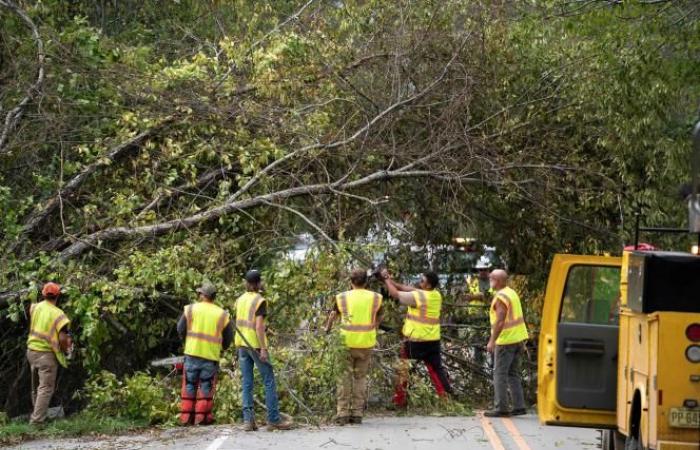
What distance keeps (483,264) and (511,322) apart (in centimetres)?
310

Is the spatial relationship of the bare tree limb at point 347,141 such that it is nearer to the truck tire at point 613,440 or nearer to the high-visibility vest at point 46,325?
the high-visibility vest at point 46,325

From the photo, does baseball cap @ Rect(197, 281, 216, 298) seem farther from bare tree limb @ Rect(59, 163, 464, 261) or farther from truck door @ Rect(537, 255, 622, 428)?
truck door @ Rect(537, 255, 622, 428)

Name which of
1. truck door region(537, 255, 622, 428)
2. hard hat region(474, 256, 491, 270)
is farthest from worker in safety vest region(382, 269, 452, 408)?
truck door region(537, 255, 622, 428)

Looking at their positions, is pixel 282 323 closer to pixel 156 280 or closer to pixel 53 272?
pixel 156 280

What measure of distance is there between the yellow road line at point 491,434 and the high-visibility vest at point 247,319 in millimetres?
2556

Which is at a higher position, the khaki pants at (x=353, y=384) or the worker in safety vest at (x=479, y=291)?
the worker in safety vest at (x=479, y=291)

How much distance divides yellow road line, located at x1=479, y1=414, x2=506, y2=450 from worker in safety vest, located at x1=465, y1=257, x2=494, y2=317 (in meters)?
2.58

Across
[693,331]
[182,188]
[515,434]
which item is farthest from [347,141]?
[693,331]

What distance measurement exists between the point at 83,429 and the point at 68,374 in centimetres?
383

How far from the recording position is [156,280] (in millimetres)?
13758

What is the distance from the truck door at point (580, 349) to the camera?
9664mm

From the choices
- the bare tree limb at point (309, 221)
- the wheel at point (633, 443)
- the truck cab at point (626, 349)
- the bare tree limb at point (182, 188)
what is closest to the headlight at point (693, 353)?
the truck cab at point (626, 349)

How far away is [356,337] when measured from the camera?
1296cm

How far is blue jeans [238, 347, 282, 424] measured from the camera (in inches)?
486
